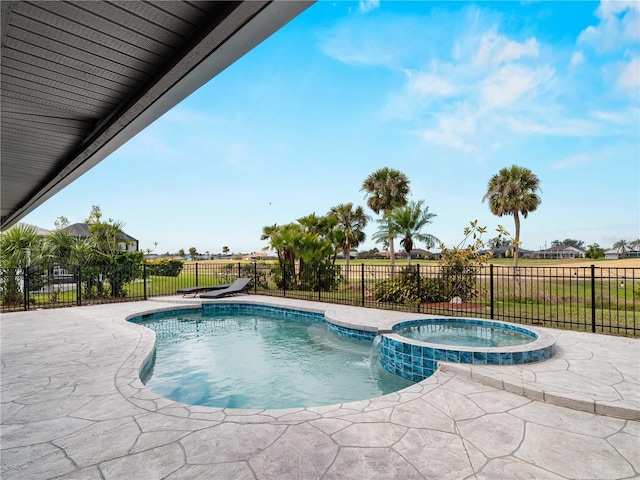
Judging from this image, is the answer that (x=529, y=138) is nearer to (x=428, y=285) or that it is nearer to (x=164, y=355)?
(x=428, y=285)

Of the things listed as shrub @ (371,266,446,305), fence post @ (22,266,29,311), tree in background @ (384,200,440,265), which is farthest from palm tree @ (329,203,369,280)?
fence post @ (22,266,29,311)

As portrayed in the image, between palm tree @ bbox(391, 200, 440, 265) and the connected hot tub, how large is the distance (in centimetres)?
644

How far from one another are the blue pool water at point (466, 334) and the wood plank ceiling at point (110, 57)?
4941mm

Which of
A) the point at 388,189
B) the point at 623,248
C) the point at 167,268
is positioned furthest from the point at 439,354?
the point at 623,248

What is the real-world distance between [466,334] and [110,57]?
603cm

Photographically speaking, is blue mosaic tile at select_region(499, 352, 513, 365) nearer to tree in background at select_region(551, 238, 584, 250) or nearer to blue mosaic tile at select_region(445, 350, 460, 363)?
blue mosaic tile at select_region(445, 350, 460, 363)

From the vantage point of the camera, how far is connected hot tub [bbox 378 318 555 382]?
164 inches

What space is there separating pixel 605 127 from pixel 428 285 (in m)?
8.46

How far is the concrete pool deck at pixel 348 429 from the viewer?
2191 mm

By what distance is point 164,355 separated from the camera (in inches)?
220

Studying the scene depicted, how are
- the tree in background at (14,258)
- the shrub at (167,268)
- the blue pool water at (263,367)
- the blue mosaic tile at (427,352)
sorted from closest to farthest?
the blue pool water at (263,367) → the blue mosaic tile at (427,352) → the tree in background at (14,258) → the shrub at (167,268)

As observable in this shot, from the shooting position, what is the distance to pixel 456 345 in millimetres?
5012

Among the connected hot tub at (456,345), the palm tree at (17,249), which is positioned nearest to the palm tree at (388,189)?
the connected hot tub at (456,345)

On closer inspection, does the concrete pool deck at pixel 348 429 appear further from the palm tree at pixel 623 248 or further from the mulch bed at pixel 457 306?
the palm tree at pixel 623 248
